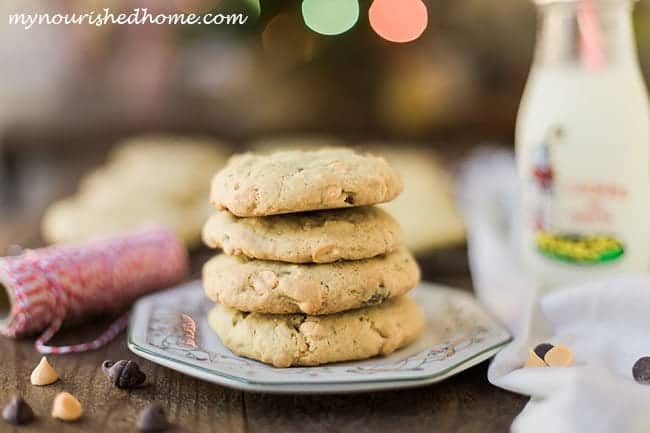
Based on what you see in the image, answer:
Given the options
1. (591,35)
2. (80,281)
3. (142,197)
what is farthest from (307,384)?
(142,197)

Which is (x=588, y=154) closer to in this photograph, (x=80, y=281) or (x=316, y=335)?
(x=316, y=335)

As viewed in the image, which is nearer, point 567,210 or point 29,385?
point 29,385

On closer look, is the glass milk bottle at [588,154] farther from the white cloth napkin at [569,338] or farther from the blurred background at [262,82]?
the blurred background at [262,82]

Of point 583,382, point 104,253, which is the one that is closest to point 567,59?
point 583,382

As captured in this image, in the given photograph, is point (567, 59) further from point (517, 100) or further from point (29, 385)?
point (517, 100)

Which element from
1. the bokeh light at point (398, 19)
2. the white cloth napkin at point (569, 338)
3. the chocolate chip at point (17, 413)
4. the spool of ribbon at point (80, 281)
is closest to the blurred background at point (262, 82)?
the bokeh light at point (398, 19)

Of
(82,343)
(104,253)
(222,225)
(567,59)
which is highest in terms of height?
(567,59)

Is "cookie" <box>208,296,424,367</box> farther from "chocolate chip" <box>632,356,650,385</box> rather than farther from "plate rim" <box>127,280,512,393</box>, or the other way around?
"chocolate chip" <box>632,356,650,385</box>
